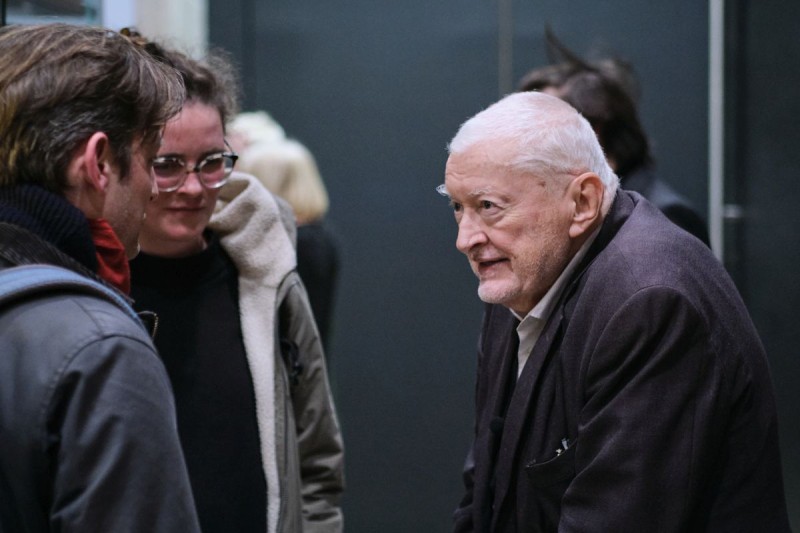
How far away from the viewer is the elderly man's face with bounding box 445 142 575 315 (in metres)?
1.74

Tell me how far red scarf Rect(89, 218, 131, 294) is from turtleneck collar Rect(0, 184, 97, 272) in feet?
0.16

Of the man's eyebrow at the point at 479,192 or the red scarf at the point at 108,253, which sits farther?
the man's eyebrow at the point at 479,192

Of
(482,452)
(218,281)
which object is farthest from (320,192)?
(482,452)

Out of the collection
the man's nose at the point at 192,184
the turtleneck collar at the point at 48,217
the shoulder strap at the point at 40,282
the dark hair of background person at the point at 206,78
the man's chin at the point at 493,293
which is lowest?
the man's chin at the point at 493,293

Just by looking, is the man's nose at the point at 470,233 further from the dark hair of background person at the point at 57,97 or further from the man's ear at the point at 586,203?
the dark hair of background person at the point at 57,97

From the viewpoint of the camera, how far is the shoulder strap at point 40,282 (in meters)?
1.15

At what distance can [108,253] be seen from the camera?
1330 millimetres

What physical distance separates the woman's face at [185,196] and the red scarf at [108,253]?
686 mm

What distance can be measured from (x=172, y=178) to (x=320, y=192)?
2070 mm

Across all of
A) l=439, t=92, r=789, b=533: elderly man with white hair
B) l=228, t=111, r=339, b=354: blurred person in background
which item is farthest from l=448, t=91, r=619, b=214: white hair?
l=228, t=111, r=339, b=354: blurred person in background

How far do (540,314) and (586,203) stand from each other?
205 mm

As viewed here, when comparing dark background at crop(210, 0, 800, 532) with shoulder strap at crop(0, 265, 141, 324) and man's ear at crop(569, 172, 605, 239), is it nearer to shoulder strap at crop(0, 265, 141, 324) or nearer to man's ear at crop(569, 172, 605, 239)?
man's ear at crop(569, 172, 605, 239)

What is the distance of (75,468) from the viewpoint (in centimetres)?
112

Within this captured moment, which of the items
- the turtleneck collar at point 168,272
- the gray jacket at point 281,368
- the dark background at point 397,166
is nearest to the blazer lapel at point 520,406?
the gray jacket at point 281,368
